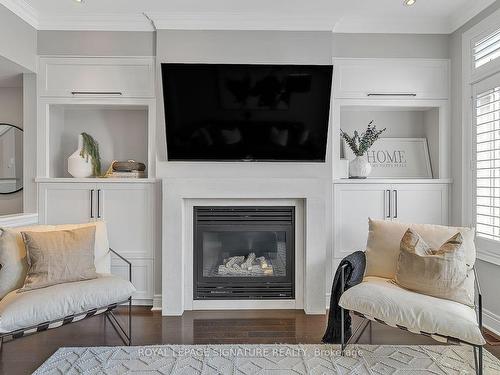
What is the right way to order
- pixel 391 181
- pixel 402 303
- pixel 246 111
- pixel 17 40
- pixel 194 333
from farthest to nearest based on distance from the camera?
pixel 391 181 → pixel 246 111 → pixel 17 40 → pixel 194 333 → pixel 402 303

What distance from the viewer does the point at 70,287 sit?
8.14 ft

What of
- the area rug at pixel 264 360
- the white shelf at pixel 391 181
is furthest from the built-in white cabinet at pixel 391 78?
the area rug at pixel 264 360

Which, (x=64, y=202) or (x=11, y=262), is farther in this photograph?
(x=64, y=202)

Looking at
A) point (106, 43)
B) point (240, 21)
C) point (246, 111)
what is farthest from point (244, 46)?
point (106, 43)

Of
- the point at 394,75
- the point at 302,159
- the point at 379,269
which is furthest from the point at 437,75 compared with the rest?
the point at 379,269

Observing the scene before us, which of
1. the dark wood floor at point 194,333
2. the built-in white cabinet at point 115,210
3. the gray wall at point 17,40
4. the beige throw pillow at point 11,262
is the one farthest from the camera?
the built-in white cabinet at point 115,210

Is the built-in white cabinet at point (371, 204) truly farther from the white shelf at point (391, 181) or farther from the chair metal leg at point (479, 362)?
the chair metal leg at point (479, 362)

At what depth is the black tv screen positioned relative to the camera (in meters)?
3.26

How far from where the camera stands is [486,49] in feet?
9.97

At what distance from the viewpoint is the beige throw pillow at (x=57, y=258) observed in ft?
8.36

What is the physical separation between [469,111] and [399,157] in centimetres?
78

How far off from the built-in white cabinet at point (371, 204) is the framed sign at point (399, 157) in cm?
30

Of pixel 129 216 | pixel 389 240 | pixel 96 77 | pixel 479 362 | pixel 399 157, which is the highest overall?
pixel 96 77

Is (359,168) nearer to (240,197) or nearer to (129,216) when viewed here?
(240,197)
